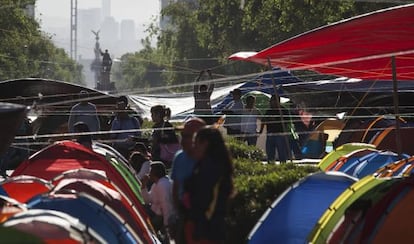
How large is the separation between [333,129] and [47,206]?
1627 centimetres

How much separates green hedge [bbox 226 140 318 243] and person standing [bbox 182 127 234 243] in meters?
3.07

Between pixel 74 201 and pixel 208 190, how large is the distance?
1627 millimetres

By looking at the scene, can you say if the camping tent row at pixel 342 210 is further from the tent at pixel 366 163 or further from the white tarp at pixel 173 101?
the white tarp at pixel 173 101

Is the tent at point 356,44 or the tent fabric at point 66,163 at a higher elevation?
the tent at point 356,44

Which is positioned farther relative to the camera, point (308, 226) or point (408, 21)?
point (408, 21)

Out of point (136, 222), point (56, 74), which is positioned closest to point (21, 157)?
point (136, 222)

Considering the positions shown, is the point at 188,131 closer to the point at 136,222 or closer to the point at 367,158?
the point at 136,222

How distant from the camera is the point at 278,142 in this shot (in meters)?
17.5

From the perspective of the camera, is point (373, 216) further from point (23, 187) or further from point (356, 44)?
point (356, 44)

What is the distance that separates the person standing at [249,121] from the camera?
18016 millimetres

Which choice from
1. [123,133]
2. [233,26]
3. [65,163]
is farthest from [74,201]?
[233,26]

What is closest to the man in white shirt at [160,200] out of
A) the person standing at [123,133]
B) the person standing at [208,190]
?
the person standing at [208,190]

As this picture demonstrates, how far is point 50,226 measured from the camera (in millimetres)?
7105

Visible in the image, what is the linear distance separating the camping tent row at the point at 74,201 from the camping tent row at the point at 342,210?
1.25m
